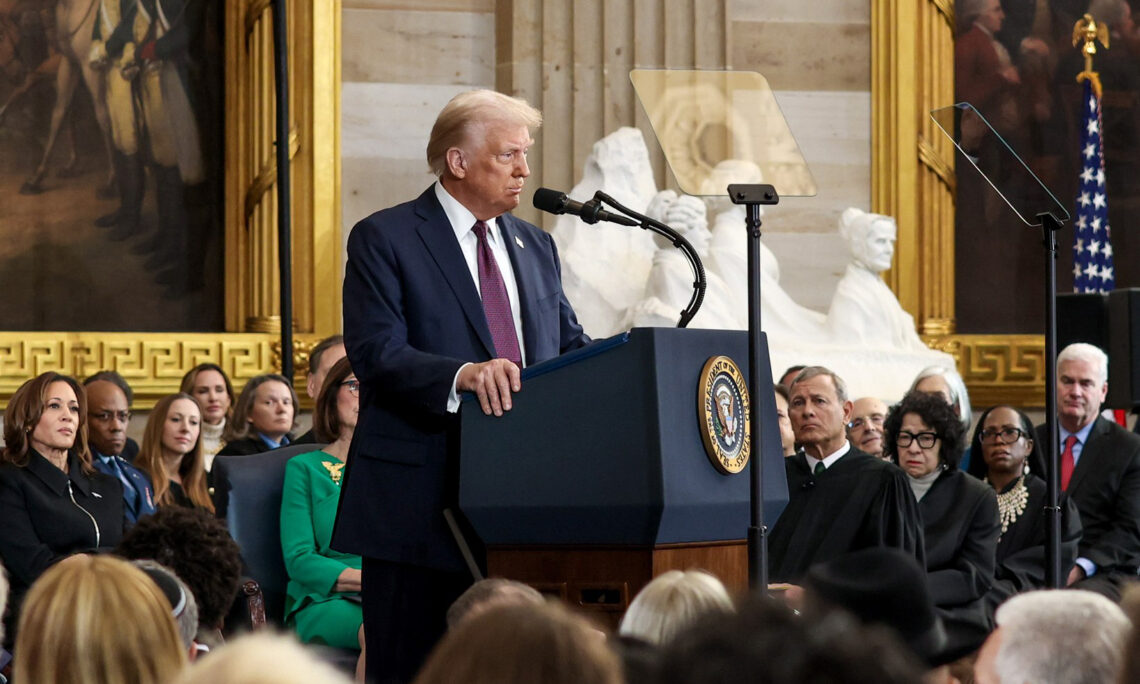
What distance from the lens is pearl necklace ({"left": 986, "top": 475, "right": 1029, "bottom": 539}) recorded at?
271 inches

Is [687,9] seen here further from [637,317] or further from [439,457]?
[439,457]

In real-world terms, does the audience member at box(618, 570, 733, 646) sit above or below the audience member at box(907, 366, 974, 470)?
below

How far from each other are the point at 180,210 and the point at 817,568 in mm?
8642

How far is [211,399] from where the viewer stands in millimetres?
7961

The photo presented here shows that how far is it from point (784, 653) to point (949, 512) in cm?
497

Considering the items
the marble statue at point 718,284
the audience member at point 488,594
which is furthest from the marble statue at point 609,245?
A: the audience member at point 488,594

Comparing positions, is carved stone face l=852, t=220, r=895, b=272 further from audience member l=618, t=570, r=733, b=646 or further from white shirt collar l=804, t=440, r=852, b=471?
audience member l=618, t=570, r=733, b=646

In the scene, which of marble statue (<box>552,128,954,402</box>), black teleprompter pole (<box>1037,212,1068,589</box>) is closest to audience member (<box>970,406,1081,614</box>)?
black teleprompter pole (<box>1037,212,1068,589</box>)

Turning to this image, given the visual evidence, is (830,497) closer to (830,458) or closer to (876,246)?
(830,458)

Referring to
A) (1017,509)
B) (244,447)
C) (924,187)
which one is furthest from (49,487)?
(924,187)

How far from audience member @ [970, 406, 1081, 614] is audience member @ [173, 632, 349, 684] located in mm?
5065

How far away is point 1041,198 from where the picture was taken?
17.9 ft

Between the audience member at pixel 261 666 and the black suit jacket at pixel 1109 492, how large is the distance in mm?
6140

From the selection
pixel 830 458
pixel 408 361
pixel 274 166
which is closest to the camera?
pixel 408 361
